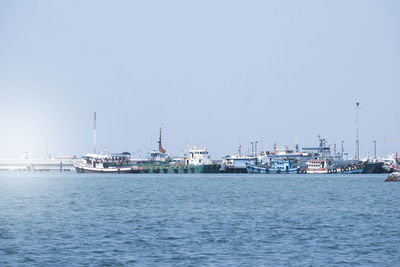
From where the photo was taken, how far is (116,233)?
1656 inches

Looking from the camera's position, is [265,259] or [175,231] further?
[175,231]

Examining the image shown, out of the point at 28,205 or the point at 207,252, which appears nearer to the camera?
the point at 207,252

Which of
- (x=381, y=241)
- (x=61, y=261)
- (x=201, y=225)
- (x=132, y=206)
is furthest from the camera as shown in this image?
(x=132, y=206)

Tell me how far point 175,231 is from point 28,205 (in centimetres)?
3095

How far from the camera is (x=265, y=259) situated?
31812mm

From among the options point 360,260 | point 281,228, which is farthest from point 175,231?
point 360,260

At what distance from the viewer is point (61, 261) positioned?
1234 inches

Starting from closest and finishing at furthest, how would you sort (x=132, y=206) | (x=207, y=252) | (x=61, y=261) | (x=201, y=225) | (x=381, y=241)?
(x=61, y=261) → (x=207, y=252) → (x=381, y=241) → (x=201, y=225) → (x=132, y=206)

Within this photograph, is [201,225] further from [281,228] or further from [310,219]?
[310,219]

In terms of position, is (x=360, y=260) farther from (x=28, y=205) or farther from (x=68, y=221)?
(x=28, y=205)

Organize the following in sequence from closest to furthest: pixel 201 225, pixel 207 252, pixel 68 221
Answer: pixel 207 252 → pixel 201 225 → pixel 68 221

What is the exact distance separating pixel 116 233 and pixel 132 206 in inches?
955

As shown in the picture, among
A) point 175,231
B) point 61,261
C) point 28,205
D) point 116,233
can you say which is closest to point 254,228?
point 175,231

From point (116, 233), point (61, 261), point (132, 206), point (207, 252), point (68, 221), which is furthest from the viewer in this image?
point (132, 206)
